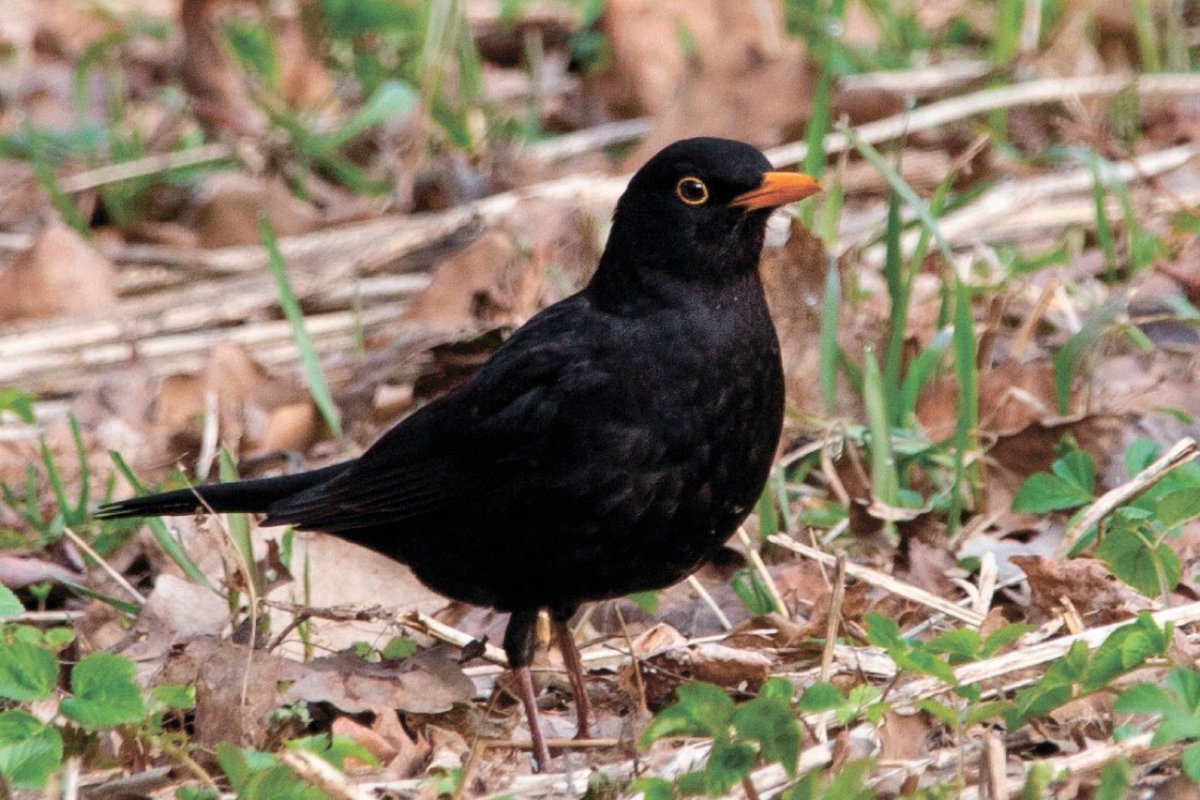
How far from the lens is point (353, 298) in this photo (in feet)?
20.5

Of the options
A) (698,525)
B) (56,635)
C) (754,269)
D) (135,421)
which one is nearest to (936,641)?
(698,525)

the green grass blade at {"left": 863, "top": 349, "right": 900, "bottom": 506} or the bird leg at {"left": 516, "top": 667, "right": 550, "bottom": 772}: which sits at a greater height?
the green grass blade at {"left": 863, "top": 349, "right": 900, "bottom": 506}

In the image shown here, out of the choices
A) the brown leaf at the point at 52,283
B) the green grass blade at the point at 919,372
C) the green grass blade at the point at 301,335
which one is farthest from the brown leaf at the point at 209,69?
the green grass blade at the point at 919,372

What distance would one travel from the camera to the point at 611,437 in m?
3.74

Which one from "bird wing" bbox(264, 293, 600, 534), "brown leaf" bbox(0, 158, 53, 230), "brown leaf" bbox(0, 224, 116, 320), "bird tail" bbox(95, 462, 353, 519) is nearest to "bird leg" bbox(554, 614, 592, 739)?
"bird wing" bbox(264, 293, 600, 534)

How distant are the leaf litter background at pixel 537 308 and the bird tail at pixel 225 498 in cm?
15

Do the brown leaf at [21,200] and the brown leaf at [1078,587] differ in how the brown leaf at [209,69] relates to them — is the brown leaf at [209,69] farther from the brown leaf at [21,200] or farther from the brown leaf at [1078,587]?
the brown leaf at [1078,587]

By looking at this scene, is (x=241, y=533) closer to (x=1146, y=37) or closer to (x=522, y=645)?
(x=522, y=645)

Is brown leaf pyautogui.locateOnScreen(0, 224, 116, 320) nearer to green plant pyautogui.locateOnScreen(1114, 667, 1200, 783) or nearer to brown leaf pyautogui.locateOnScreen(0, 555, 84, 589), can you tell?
brown leaf pyautogui.locateOnScreen(0, 555, 84, 589)

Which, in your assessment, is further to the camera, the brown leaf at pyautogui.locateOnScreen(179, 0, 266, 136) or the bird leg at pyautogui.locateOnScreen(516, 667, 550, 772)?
the brown leaf at pyautogui.locateOnScreen(179, 0, 266, 136)

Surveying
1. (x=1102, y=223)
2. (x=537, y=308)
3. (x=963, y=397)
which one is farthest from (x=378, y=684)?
(x=1102, y=223)

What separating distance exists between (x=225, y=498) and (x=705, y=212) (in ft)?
4.47

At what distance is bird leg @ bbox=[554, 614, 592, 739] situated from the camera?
151 inches

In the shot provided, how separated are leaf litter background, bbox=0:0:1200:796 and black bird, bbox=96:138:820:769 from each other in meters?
0.21
